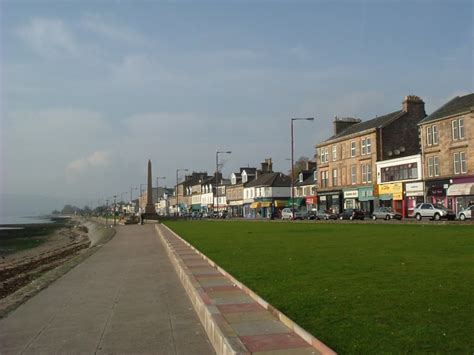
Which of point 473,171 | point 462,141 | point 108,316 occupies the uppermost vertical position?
point 462,141

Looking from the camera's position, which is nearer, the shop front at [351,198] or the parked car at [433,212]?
the parked car at [433,212]

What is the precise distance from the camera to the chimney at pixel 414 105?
5991cm

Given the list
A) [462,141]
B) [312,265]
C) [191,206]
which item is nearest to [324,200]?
[462,141]

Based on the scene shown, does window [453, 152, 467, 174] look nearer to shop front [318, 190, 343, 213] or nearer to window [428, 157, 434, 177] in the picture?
window [428, 157, 434, 177]

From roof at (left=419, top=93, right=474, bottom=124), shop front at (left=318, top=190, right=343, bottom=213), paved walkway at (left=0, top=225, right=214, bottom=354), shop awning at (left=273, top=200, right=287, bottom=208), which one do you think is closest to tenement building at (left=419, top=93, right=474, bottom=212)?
roof at (left=419, top=93, right=474, bottom=124)

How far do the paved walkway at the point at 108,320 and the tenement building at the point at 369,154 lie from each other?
4572cm

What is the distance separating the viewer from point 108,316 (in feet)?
32.9

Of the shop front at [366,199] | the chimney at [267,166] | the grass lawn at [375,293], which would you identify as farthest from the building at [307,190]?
the grass lawn at [375,293]

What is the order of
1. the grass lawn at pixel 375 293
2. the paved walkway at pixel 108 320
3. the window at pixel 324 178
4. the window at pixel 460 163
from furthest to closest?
1. the window at pixel 324 178
2. the window at pixel 460 163
3. the paved walkway at pixel 108 320
4. the grass lawn at pixel 375 293

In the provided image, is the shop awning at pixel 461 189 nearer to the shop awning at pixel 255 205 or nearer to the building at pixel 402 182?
the building at pixel 402 182

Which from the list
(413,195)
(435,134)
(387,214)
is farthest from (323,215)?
(435,134)

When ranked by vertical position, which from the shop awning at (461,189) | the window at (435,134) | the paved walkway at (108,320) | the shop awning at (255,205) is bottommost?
the paved walkway at (108,320)

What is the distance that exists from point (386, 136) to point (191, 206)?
88086 mm

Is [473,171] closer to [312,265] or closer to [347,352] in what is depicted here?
[312,265]
